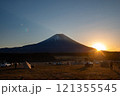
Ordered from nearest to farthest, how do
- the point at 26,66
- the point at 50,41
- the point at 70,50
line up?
1. the point at 26,66
2. the point at 70,50
3. the point at 50,41

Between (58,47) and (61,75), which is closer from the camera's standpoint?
(61,75)

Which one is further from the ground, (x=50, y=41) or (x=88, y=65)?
(x=50, y=41)

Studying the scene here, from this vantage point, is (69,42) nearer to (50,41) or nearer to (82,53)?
(50,41)

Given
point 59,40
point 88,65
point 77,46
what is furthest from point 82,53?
point 88,65

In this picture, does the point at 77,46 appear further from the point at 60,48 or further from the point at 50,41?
the point at 50,41

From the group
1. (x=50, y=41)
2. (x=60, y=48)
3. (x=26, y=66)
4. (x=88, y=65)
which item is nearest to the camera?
(x=26, y=66)

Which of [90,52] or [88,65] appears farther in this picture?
[90,52]

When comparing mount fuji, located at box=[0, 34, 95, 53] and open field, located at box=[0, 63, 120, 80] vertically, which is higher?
mount fuji, located at box=[0, 34, 95, 53]

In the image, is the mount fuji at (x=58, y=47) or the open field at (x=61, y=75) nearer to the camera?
the open field at (x=61, y=75)

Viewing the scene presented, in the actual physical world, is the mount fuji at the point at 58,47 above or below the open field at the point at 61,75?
above

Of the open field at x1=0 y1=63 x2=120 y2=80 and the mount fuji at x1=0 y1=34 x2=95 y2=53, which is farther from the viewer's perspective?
the mount fuji at x1=0 y1=34 x2=95 y2=53
